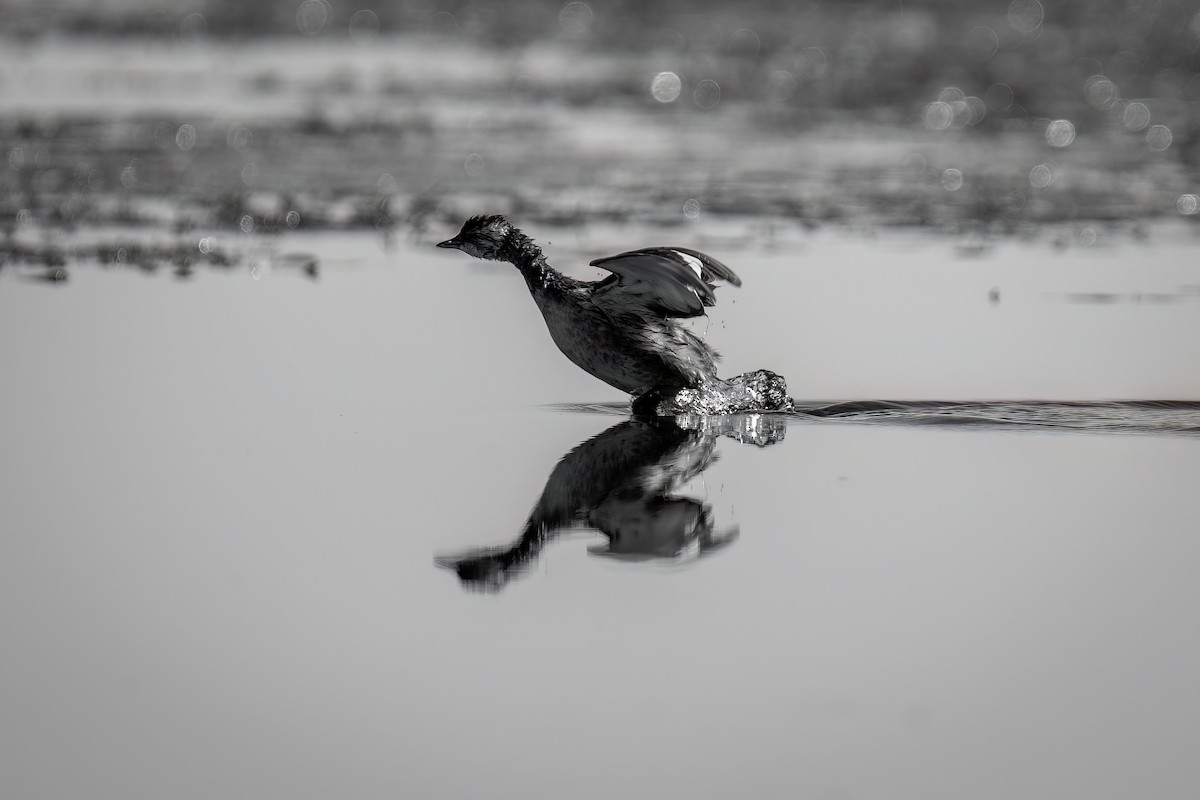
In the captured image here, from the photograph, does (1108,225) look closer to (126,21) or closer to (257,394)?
(257,394)

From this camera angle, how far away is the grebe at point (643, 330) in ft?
27.2

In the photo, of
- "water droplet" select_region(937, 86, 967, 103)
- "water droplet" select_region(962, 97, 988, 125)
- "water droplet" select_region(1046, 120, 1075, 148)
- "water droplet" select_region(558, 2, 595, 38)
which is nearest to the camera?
Result: "water droplet" select_region(1046, 120, 1075, 148)

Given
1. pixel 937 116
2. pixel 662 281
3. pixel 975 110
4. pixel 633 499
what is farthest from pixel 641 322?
pixel 975 110

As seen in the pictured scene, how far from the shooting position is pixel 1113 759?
461 cm

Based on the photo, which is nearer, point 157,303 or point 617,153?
point 157,303

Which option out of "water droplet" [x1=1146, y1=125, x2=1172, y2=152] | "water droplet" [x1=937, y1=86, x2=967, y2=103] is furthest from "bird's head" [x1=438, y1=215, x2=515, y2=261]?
"water droplet" [x1=937, y1=86, x2=967, y2=103]

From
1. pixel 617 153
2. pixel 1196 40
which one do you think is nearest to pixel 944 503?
pixel 617 153

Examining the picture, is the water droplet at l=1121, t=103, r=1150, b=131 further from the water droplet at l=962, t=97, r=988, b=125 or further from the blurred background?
the water droplet at l=962, t=97, r=988, b=125

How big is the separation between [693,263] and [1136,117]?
12.8m

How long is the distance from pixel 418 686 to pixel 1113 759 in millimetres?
1889

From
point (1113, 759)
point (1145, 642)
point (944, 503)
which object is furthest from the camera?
point (944, 503)

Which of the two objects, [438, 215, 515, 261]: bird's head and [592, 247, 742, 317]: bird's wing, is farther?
[438, 215, 515, 261]: bird's head

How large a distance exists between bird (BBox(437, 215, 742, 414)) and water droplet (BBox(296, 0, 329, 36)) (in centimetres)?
1784

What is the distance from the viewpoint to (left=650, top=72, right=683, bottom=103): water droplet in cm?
2038
